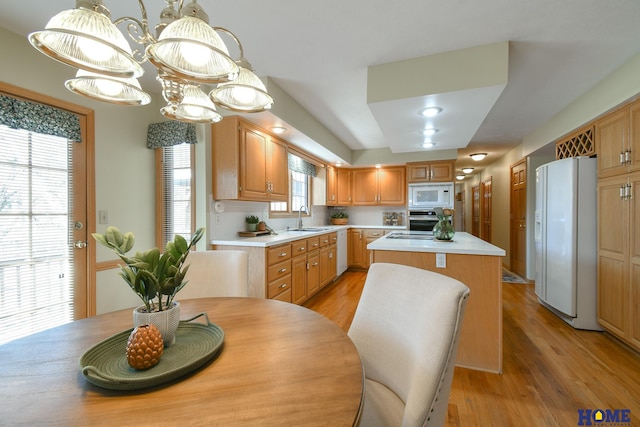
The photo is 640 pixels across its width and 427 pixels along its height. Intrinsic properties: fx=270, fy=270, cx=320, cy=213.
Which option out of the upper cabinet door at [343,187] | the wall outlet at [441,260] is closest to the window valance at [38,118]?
the wall outlet at [441,260]

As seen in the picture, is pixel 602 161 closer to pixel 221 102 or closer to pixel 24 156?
pixel 221 102

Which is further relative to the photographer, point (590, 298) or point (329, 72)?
point (590, 298)

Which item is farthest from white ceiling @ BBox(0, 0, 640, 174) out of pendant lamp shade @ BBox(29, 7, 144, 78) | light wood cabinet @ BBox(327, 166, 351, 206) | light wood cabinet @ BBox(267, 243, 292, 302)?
light wood cabinet @ BBox(327, 166, 351, 206)

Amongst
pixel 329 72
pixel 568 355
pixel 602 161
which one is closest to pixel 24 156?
pixel 329 72

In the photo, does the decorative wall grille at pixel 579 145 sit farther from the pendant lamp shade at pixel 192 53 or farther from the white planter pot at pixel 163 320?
the white planter pot at pixel 163 320

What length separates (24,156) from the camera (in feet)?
6.25

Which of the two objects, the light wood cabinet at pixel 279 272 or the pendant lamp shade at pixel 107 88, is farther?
the light wood cabinet at pixel 279 272

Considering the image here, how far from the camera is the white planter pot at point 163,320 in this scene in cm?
83

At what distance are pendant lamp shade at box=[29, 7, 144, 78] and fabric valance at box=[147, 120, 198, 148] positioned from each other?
170cm

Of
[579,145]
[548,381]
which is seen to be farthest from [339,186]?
[548,381]

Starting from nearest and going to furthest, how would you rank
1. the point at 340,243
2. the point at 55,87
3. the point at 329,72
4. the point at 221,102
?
1. the point at 221,102
2. the point at 55,87
3. the point at 329,72
4. the point at 340,243

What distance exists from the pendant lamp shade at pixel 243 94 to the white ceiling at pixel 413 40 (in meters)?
0.70

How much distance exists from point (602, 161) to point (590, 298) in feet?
4.33

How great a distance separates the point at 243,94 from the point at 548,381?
265 cm
